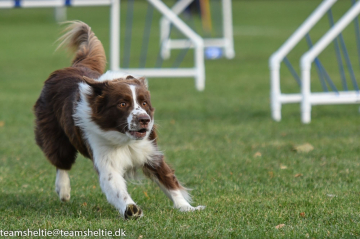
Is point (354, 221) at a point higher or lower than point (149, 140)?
lower

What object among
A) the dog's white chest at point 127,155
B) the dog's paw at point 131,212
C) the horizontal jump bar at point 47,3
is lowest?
the dog's paw at point 131,212

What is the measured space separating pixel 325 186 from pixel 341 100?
3770 millimetres

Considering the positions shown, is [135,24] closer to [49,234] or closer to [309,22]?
[309,22]

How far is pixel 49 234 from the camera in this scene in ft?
14.1

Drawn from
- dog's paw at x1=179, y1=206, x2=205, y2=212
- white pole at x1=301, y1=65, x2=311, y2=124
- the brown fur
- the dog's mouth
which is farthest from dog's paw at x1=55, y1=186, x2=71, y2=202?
white pole at x1=301, y1=65, x2=311, y2=124

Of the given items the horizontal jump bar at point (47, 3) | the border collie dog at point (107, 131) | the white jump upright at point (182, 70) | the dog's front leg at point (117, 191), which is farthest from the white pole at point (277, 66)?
the dog's front leg at point (117, 191)

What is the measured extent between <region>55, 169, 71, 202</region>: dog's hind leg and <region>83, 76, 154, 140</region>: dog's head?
105 centimetres

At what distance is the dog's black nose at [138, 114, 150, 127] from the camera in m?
4.47

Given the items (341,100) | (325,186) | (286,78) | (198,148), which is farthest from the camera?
(286,78)

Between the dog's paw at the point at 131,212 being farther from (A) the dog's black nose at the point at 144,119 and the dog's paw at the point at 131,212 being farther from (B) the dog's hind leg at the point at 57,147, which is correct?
(B) the dog's hind leg at the point at 57,147

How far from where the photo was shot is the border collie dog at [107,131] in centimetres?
462

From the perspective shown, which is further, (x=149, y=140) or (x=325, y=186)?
(x=325, y=186)

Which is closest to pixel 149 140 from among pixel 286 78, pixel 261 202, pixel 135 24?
pixel 261 202

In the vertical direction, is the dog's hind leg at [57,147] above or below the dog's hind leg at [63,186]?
above
